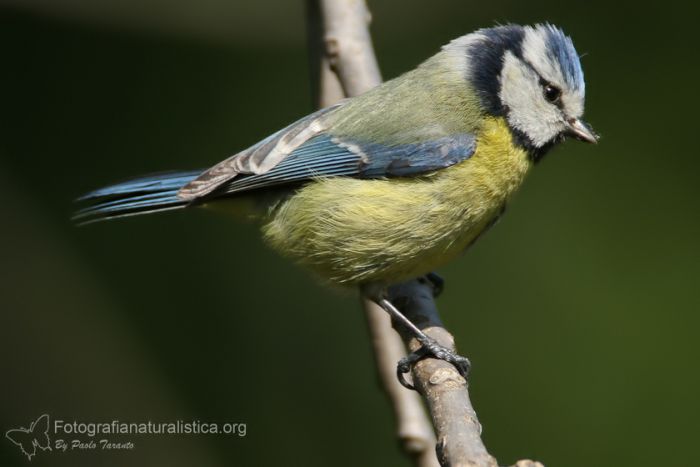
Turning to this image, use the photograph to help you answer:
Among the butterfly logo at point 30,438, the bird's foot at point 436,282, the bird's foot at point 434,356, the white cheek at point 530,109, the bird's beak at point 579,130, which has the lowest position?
the bird's foot at point 434,356

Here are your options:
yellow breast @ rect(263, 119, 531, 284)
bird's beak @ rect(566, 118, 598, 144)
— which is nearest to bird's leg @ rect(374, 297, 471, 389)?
yellow breast @ rect(263, 119, 531, 284)

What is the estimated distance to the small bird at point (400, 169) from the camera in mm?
2387

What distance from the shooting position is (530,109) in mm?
2510

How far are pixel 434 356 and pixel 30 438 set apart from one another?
1.47 metres

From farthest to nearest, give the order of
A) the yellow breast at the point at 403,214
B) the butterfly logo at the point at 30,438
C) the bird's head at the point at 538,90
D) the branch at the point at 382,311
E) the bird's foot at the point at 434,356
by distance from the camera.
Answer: the butterfly logo at the point at 30,438
the bird's head at the point at 538,90
the yellow breast at the point at 403,214
the bird's foot at the point at 434,356
the branch at the point at 382,311

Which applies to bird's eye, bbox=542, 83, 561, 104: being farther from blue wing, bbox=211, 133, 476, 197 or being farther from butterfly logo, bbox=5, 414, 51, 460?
butterfly logo, bbox=5, 414, 51, 460

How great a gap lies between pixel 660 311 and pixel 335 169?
4.10 feet

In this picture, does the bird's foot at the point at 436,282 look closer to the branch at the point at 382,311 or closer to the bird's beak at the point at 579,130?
the branch at the point at 382,311

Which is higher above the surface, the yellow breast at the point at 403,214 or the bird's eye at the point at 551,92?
the bird's eye at the point at 551,92

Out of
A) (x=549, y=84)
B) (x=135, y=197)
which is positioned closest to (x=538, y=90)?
(x=549, y=84)

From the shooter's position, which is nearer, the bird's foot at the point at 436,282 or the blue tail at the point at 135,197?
the blue tail at the point at 135,197

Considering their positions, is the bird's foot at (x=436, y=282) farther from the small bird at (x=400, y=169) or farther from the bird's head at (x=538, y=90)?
the bird's head at (x=538, y=90)

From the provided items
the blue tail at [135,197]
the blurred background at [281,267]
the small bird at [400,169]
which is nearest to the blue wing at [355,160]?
the small bird at [400,169]

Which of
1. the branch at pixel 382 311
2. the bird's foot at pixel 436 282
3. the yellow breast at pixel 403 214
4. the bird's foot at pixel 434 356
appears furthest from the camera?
the bird's foot at pixel 436 282
